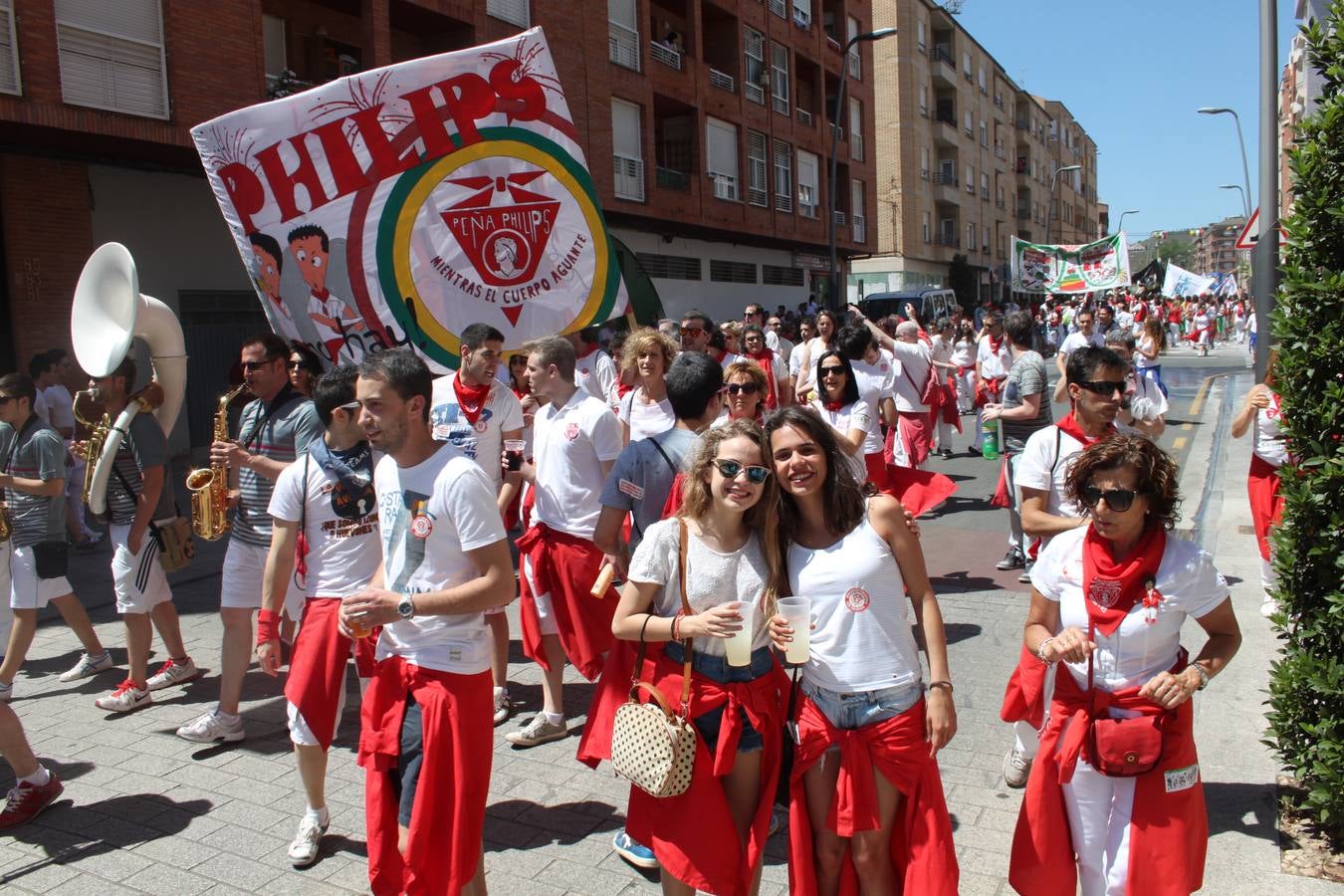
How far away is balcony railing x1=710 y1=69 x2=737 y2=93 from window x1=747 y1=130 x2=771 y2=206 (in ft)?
4.58

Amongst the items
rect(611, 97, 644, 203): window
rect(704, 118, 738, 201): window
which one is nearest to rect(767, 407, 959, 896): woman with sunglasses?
Result: rect(611, 97, 644, 203): window

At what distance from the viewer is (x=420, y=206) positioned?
586 cm

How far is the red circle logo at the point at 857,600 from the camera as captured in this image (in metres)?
2.84

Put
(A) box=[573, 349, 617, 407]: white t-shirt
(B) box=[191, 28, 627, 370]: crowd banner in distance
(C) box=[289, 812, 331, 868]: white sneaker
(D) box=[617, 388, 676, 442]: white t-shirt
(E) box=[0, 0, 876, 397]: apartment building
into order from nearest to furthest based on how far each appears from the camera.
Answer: (C) box=[289, 812, 331, 868]: white sneaker → (B) box=[191, 28, 627, 370]: crowd banner in distance → (D) box=[617, 388, 676, 442]: white t-shirt → (A) box=[573, 349, 617, 407]: white t-shirt → (E) box=[0, 0, 876, 397]: apartment building

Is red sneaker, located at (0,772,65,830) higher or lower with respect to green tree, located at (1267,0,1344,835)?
lower

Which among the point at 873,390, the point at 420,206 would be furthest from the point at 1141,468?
the point at 420,206

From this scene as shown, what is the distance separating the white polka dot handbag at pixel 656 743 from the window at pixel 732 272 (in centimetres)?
2715

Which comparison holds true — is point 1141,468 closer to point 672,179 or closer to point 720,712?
point 720,712

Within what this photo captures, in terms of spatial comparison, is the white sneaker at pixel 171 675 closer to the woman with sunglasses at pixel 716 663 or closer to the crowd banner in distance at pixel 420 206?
the crowd banner in distance at pixel 420 206

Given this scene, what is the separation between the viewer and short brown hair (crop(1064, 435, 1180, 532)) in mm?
2879

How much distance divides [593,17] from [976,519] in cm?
1685

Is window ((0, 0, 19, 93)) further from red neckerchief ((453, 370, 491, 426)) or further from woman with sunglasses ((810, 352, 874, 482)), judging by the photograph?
woman with sunglasses ((810, 352, 874, 482))

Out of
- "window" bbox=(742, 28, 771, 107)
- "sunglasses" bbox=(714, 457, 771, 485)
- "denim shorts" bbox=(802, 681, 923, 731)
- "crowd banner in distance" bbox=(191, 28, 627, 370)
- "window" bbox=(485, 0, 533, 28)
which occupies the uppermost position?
"window" bbox=(742, 28, 771, 107)

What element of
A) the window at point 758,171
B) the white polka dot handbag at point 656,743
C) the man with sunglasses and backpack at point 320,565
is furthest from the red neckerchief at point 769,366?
the window at point 758,171
